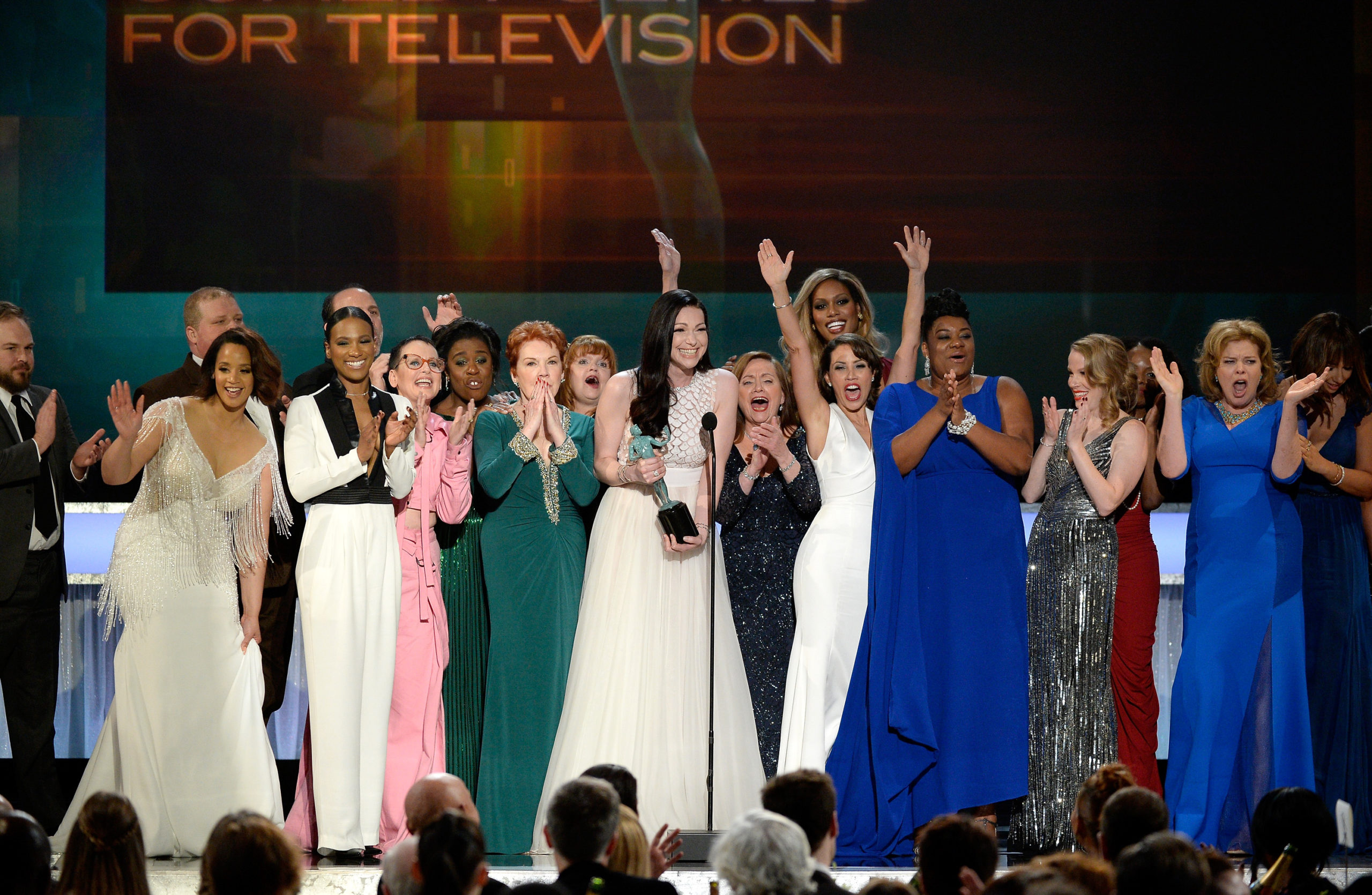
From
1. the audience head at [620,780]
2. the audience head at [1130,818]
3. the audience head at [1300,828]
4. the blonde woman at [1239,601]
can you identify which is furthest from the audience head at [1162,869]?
the blonde woman at [1239,601]

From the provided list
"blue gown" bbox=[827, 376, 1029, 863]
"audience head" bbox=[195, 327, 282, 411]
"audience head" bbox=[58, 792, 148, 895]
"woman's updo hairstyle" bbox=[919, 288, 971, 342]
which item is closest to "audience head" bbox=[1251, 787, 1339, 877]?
"blue gown" bbox=[827, 376, 1029, 863]

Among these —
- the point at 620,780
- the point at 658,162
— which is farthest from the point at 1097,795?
the point at 658,162

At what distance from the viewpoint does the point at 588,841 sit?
2.65 meters

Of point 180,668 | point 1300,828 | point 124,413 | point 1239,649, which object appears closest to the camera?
point 1300,828

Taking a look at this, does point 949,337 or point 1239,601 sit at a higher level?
point 949,337

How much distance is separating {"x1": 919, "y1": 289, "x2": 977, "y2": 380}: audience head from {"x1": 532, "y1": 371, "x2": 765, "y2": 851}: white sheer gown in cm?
72

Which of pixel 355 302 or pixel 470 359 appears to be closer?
pixel 470 359

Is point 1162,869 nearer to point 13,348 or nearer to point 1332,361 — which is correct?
point 1332,361

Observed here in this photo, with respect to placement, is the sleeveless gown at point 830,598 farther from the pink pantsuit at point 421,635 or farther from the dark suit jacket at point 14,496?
the dark suit jacket at point 14,496

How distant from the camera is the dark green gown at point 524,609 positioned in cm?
458

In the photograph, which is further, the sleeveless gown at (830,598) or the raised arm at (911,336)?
the raised arm at (911,336)

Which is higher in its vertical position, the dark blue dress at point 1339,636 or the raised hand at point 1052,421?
the raised hand at point 1052,421

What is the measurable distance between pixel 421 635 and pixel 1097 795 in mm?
2217

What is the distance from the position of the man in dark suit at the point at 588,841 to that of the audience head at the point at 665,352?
2.05m
